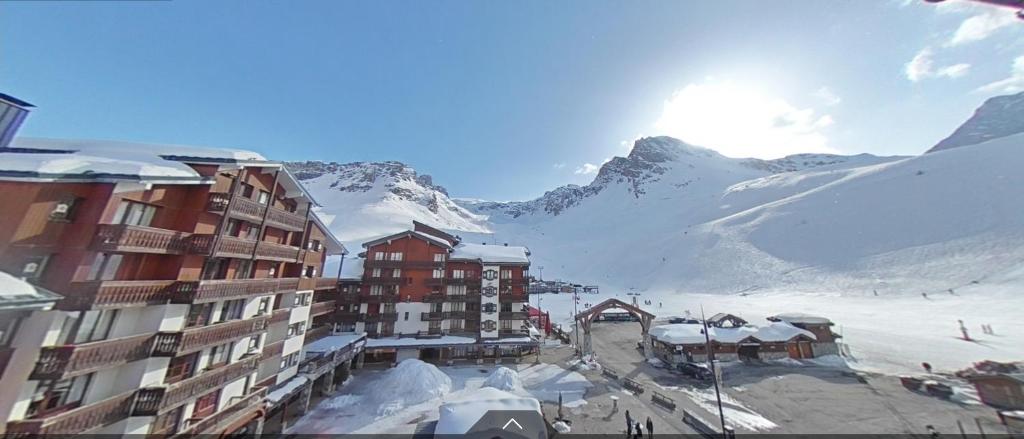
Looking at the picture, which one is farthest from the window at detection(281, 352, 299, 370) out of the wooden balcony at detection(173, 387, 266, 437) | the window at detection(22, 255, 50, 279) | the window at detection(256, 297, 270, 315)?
the window at detection(22, 255, 50, 279)

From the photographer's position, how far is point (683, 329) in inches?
1551

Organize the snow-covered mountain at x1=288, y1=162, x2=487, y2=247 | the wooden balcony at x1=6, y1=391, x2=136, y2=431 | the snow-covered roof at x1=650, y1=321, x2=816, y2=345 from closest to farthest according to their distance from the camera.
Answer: the wooden balcony at x1=6, y1=391, x2=136, y2=431 → the snow-covered roof at x1=650, y1=321, x2=816, y2=345 → the snow-covered mountain at x1=288, y1=162, x2=487, y2=247

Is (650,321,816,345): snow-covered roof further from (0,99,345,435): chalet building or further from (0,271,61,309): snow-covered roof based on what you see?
(0,271,61,309): snow-covered roof

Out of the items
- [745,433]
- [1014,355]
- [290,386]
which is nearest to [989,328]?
[1014,355]

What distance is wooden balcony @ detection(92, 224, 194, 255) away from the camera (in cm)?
1201

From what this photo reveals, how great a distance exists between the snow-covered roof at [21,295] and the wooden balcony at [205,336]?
4.35 metres

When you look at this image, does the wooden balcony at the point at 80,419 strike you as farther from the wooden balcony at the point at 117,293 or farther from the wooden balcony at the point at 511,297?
the wooden balcony at the point at 511,297

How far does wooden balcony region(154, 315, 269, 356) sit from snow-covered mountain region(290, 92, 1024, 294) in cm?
8314

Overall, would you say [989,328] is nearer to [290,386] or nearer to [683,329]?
[683,329]

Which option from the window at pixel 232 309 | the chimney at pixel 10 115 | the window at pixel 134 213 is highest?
the chimney at pixel 10 115

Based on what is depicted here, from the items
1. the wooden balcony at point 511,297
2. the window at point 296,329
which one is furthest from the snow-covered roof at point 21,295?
the wooden balcony at point 511,297

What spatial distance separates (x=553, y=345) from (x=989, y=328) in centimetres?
5006

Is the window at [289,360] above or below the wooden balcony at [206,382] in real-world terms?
below

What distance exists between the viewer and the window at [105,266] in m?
12.3
